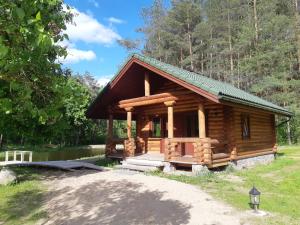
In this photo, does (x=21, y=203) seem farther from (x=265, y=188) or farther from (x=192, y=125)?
(x=192, y=125)

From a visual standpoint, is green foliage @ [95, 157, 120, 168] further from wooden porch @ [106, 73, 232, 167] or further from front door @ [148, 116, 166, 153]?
front door @ [148, 116, 166, 153]

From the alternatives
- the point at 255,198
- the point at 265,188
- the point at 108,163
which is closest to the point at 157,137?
the point at 108,163

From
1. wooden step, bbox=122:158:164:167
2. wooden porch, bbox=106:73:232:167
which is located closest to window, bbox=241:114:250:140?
wooden porch, bbox=106:73:232:167

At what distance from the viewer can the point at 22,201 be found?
29.5 feet

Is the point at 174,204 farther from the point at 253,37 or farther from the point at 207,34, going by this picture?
the point at 207,34

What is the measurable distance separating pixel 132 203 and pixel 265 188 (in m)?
4.84

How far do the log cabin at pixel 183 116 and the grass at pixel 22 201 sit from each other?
527cm

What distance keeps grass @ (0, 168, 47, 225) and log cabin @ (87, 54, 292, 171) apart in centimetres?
527

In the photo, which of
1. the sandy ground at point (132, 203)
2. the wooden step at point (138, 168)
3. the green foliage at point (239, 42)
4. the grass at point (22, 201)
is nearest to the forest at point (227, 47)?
the green foliage at point (239, 42)

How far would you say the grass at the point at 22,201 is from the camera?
294 inches

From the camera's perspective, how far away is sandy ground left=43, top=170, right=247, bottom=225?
22.5ft

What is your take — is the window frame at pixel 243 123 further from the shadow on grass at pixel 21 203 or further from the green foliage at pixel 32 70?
the shadow on grass at pixel 21 203

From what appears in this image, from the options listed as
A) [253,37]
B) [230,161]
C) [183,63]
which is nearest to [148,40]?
[183,63]

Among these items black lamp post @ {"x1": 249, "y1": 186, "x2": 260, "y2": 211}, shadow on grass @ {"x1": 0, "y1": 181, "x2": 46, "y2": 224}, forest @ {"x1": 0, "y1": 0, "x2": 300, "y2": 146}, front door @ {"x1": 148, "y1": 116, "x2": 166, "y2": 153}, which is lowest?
shadow on grass @ {"x1": 0, "y1": 181, "x2": 46, "y2": 224}
